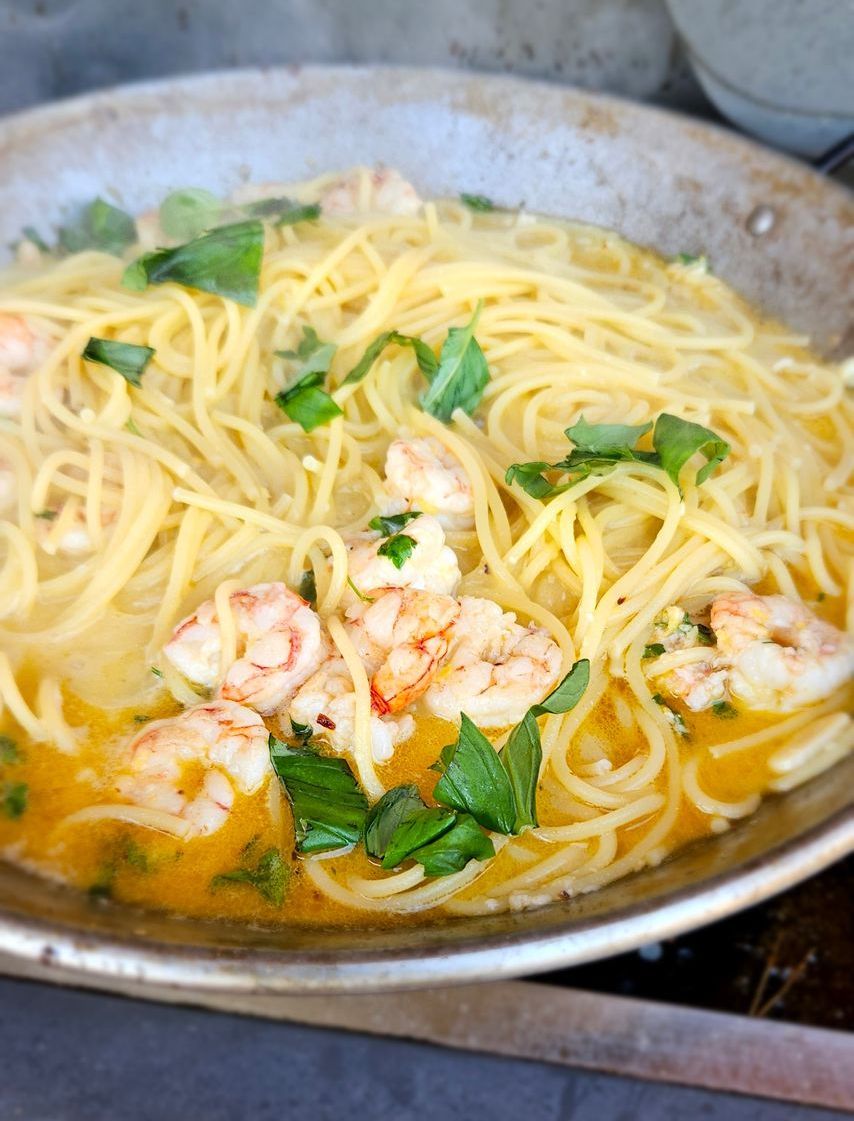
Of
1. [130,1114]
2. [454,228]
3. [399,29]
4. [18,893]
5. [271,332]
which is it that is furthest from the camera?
[399,29]

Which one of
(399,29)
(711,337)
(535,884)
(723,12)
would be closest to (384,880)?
(535,884)

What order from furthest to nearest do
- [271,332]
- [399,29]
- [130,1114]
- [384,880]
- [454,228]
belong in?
[399,29] → [454,228] → [271,332] → [130,1114] → [384,880]

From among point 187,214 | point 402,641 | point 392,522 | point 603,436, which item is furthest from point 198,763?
point 187,214

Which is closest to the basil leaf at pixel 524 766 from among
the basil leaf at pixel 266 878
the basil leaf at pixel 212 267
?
the basil leaf at pixel 266 878

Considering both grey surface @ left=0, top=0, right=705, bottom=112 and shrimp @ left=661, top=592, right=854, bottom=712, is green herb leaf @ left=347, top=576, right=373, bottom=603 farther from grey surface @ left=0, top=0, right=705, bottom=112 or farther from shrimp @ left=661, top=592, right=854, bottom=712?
grey surface @ left=0, top=0, right=705, bottom=112

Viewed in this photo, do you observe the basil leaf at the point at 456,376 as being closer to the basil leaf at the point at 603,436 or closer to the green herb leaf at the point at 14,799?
the basil leaf at the point at 603,436

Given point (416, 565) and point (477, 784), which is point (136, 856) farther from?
point (416, 565)

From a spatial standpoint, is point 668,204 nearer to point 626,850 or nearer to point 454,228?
point 454,228

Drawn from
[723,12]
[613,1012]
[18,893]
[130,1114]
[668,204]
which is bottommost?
[130,1114]
